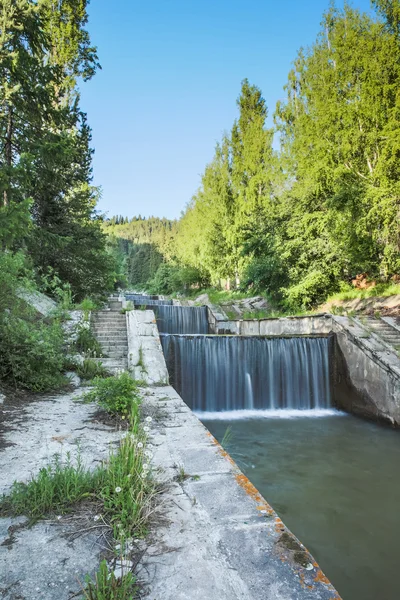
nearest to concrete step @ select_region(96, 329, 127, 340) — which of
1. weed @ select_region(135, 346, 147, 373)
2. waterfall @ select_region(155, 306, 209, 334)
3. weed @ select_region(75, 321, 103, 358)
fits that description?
weed @ select_region(75, 321, 103, 358)

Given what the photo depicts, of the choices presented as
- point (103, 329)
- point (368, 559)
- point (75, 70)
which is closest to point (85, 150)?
point (75, 70)

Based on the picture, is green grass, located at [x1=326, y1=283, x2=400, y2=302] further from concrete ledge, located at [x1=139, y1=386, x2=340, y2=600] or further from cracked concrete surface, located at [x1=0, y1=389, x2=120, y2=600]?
concrete ledge, located at [x1=139, y1=386, x2=340, y2=600]

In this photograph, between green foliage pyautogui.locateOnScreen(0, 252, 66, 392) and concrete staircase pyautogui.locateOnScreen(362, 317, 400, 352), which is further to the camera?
concrete staircase pyautogui.locateOnScreen(362, 317, 400, 352)

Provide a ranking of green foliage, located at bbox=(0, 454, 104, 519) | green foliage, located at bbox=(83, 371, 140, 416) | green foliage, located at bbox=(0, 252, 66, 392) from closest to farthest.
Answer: green foliage, located at bbox=(0, 454, 104, 519) < green foliage, located at bbox=(83, 371, 140, 416) < green foliage, located at bbox=(0, 252, 66, 392)

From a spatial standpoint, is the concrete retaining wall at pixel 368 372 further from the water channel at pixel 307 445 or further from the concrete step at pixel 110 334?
the concrete step at pixel 110 334

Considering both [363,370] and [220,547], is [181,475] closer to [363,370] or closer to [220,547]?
[220,547]

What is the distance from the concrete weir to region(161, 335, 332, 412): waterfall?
6643mm

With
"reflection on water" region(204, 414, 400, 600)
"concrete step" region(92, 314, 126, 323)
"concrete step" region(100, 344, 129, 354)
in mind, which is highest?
"concrete step" region(92, 314, 126, 323)

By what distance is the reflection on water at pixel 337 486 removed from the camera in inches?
153

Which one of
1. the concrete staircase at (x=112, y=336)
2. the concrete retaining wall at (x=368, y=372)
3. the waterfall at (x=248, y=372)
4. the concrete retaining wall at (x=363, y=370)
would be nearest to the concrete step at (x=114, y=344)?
the concrete staircase at (x=112, y=336)

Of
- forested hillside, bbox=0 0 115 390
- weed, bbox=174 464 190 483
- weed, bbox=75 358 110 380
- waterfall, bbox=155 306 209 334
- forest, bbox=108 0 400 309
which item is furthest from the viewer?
waterfall, bbox=155 306 209 334

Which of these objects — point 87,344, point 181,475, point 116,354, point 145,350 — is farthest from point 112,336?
point 181,475

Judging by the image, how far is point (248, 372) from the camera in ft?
33.4

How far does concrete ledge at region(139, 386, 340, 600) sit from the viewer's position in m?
1.67
